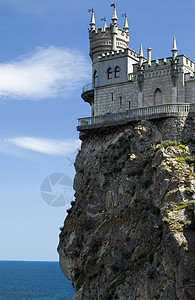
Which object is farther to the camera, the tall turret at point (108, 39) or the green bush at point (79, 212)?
the tall turret at point (108, 39)

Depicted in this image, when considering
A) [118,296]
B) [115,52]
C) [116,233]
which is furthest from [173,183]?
[115,52]

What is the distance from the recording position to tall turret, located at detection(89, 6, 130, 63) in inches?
2685

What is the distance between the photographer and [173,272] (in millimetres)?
48250

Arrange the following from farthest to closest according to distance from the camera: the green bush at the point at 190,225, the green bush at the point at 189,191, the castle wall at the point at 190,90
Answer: the castle wall at the point at 190,90 → the green bush at the point at 189,191 → the green bush at the point at 190,225

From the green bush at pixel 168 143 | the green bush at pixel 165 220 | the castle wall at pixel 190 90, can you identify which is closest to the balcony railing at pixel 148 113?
the castle wall at pixel 190 90

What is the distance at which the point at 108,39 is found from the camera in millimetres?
68812

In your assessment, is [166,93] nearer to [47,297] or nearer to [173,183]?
[173,183]

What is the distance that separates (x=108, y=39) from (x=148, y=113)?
1442 cm

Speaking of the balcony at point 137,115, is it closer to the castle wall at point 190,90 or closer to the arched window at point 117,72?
the castle wall at point 190,90

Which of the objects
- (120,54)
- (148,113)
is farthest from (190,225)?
(120,54)

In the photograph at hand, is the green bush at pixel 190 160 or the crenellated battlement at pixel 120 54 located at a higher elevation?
the crenellated battlement at pixel 120 54

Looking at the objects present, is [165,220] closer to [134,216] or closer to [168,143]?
[134,216]

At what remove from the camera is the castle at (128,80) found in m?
60.1

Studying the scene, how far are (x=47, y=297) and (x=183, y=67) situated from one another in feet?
334
